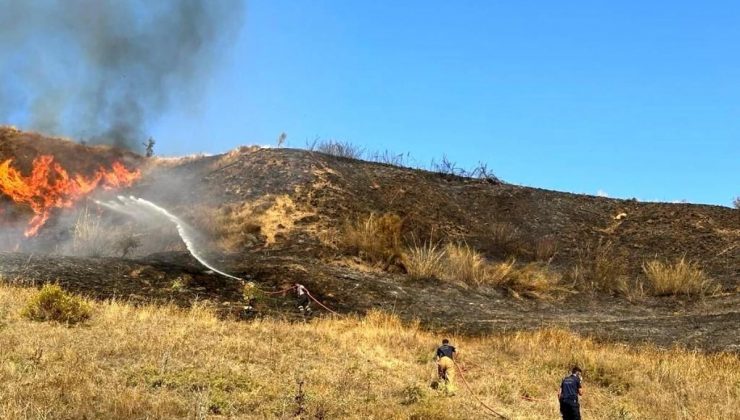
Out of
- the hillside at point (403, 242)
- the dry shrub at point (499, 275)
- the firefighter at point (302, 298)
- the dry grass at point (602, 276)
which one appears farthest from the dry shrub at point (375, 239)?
the dry grass at point (602, 276)

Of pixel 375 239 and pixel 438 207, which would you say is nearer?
pixel 375 239

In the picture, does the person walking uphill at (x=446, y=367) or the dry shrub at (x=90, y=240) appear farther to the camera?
the dry shrub at (x=90, y=240)

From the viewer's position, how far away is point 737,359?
10797mm

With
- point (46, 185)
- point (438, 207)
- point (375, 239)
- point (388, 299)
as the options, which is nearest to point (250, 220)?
point (375, 239)

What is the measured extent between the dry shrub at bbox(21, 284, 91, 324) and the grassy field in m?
0.20

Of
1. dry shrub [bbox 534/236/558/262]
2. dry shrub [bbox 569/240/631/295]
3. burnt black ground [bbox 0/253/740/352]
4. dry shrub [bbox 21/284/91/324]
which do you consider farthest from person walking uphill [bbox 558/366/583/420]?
dry shrub [bbox 534/236/558/262]

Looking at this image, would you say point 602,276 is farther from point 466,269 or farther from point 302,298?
point 302,298

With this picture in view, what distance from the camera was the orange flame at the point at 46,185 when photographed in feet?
73.8

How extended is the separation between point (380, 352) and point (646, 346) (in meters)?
5.73

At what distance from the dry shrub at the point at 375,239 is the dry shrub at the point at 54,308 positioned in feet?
36.2

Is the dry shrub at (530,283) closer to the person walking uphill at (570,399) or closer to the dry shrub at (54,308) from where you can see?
the person walking uphill at (570,399)

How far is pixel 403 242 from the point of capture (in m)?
22.4

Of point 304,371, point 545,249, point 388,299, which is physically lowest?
point 304,371

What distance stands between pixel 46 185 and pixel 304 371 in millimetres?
18888
